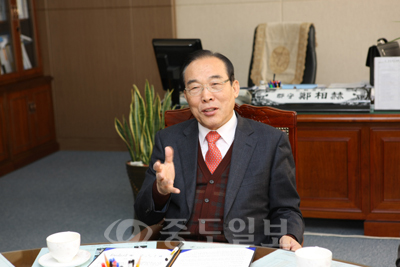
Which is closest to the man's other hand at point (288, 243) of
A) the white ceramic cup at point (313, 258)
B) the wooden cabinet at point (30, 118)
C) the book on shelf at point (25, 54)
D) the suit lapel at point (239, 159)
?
the suit lapel at point (239, 159)

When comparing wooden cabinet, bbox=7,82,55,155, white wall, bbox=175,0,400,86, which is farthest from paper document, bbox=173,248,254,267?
wooden cabinet, bbox=7,82,55,155

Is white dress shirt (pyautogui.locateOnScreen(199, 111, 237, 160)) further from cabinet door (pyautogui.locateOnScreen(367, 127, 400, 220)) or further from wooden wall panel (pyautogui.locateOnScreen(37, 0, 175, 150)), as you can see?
wooden wall panel (pyautogui.locateOnScreen(37, 0, 175, 150))

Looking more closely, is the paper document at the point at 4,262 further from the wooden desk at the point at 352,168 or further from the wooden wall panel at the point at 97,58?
the wooden wall panel at the point at 97,58

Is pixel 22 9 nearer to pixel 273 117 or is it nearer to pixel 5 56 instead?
pixel 5 56

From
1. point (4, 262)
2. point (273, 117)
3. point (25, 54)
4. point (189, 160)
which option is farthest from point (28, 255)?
point (25, 54)

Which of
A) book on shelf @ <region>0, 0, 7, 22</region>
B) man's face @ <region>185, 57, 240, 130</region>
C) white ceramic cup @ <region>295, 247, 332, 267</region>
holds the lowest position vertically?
white ceramic cup @ <region>295, 247, 332, 267</region>

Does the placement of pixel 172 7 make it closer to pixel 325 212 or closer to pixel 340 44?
pixel 340 44

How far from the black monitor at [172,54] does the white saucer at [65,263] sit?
2.08 m

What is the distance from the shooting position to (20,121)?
5.11 metres

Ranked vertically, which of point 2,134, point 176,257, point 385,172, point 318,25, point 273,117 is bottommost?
point 2,134

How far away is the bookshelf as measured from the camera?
192 inches

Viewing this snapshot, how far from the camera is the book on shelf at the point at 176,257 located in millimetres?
1231

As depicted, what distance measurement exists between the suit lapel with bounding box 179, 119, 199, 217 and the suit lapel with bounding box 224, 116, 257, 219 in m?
0.13

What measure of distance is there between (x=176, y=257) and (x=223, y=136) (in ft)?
2.12
